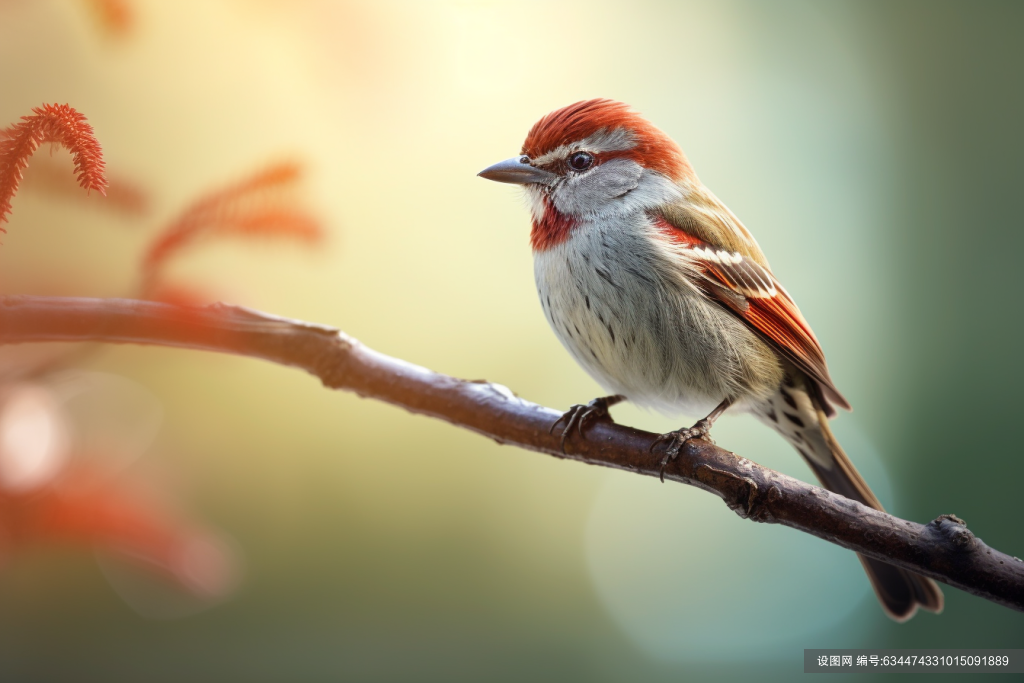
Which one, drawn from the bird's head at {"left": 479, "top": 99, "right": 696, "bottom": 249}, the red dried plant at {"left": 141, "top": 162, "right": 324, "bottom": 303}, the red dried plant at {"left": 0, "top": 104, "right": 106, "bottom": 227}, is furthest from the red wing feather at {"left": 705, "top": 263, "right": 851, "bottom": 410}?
the red dried plant at {"left": 0, "top": 104, "right": 106, "bottom": 227}

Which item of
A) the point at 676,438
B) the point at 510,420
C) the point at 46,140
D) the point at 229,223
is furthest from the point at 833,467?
the point at 46,140

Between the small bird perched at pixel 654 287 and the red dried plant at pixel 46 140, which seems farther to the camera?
the small bird perched at pixel 654 287

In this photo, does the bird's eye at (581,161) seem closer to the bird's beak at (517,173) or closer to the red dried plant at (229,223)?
the bird's beak at (517,173)

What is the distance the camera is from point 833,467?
2.93 ft

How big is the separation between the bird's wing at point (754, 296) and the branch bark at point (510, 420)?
189 millimetres

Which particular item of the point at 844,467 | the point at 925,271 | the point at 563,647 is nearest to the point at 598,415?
the point at 844,467

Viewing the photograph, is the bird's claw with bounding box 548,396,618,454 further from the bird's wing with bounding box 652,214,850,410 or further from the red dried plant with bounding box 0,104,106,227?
the red dried plant with bounding box 0,104,106,227

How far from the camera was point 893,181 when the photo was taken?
61.6 inches

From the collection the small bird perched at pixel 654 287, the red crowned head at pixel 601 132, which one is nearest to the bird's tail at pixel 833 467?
the small bird perched at pixel 654 287

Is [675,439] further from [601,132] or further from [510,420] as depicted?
[601,132]

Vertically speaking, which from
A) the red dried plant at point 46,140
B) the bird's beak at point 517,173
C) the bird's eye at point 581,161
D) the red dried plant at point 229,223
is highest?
the bird's eye at point 581,161

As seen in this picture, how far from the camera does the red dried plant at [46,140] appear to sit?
13.0 inches

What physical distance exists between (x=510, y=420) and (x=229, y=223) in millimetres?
378

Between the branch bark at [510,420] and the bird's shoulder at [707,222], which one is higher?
the bird's shoulder at [707,222]
